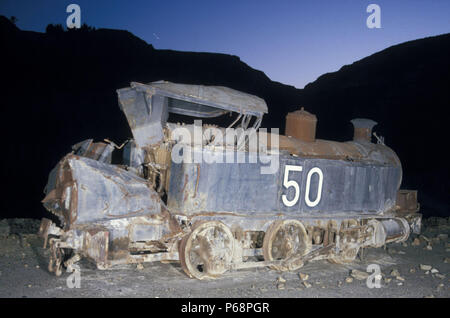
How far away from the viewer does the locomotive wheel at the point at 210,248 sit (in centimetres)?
696

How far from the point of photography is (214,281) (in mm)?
7008

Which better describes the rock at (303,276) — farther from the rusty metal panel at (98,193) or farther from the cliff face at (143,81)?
the cliff face at (143,81)

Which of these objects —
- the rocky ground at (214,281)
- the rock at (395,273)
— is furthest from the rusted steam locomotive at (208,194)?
the rock at (395,273)

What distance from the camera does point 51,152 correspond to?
38344 mm

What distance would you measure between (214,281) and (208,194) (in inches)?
61.7

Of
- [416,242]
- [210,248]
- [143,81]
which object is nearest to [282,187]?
[210,248]

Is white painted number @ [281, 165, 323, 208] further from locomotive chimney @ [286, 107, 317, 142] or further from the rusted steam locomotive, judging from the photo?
locomotive chimney @ [286, 107, 317, 142]

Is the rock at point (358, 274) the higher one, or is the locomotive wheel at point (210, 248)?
the locomotive wheel at point (210, 248)

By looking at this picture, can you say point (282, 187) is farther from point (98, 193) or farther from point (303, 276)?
point (98, 193)

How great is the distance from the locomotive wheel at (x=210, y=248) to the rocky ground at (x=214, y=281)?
208mm

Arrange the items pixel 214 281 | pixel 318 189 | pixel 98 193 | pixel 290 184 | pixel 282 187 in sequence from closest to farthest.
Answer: pixel 98 193 < pixel 214 281 < pixel 282 187 < pixel 290 184 < pixel 318 189

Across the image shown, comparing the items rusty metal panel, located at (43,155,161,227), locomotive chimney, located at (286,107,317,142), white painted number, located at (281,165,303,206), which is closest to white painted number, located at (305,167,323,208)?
white painted number, located at (281,165,303,206)
